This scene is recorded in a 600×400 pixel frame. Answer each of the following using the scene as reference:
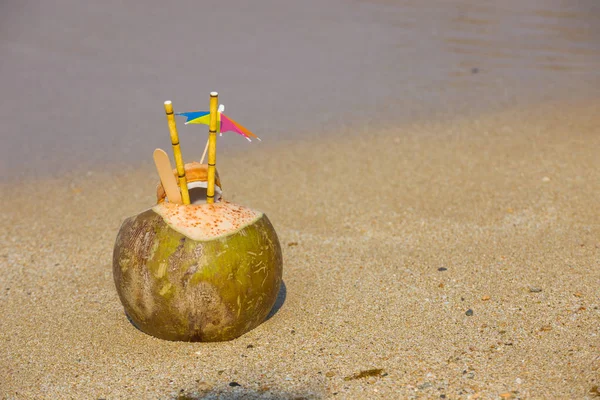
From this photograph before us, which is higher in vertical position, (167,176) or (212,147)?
(212,147)

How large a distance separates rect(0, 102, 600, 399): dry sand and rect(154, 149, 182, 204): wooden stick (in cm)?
72

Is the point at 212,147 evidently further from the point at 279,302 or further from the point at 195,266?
the point at 279,302

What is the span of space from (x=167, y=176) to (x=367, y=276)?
4.77 ft

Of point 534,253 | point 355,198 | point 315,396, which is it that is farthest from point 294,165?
point 315,396

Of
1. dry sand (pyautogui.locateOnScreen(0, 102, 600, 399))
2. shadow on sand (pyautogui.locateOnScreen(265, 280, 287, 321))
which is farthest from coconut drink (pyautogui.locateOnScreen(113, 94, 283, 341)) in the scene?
shadow on sand (pyautogui.locateOnScreen(265, 280, 287, 321))

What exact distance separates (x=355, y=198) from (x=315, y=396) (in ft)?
8.50

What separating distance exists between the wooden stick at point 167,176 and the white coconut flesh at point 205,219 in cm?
4

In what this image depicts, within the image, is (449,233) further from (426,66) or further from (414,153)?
(426,66)

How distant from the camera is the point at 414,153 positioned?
6.39 meters

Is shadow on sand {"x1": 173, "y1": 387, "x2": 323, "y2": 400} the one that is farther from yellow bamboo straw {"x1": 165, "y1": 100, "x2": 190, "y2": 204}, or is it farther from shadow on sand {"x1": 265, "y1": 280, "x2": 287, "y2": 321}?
yellow bamboo straw {"x1": 165, "y1": 100, "x2": 190, "y2": 204}

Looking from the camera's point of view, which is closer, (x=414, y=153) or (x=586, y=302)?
(x=586, y=302)

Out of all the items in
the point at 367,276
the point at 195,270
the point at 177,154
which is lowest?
the point at 367,276

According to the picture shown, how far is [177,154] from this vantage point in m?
3.35

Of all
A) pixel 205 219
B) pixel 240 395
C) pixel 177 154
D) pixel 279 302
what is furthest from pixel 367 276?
pixel 177 154
